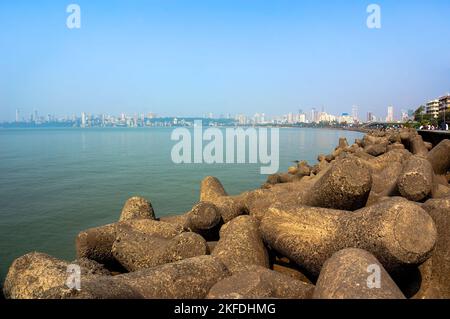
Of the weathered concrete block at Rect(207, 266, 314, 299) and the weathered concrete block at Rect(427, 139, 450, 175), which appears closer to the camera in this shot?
the weathered concrete block at Rect(207, 266, 314, 299)

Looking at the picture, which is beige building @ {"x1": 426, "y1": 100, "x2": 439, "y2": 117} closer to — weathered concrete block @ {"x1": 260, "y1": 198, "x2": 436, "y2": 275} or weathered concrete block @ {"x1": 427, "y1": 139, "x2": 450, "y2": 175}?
weathered concrete block @ {"x1": 427, "y1": 139, "x2": 450, "y2": 175}

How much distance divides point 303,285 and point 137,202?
4.70 m

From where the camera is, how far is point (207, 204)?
6602mm

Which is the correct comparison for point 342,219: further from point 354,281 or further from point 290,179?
point 290,179

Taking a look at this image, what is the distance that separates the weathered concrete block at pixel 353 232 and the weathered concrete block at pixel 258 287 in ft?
2.15

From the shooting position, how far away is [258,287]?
11.4ft

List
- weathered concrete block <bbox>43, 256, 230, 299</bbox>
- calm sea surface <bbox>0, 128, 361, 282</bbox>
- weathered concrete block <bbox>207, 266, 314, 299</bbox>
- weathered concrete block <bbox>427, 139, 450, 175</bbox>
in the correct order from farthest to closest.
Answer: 1. calm sea surface <bbox>0, 128, 361, 282</bbox>
2. weathered concrete block <bbox>427, 139, 450, 175</bbox>
3. weathered concrete block <bbox>43, 256, 230, 299</bbox>
4. weathered concrete block <bbox>207, 266, 314, 299</bbox>

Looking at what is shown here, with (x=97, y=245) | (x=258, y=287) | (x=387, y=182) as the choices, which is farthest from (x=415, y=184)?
(x=97, y=245)

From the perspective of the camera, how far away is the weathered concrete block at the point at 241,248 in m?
4.85

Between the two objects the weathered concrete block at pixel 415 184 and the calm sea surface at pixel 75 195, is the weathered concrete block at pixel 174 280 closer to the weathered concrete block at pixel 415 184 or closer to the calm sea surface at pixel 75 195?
the weathered concrete block at pixel 415 184

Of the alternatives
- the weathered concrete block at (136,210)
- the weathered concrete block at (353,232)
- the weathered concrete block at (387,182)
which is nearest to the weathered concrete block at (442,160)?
the weathered concrete block at (387,182)

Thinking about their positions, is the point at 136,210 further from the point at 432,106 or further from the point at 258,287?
the point at 432,106

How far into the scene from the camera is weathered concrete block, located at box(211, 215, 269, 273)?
4.85 metres

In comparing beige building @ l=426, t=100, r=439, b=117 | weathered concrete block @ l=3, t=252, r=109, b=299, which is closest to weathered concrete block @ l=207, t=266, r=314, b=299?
weathered concrete block @ l=3, t=252, r=109, b=299
